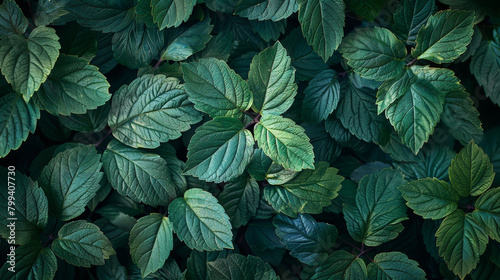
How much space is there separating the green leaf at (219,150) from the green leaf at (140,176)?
14 centimetres

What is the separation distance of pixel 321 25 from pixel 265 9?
16 cm

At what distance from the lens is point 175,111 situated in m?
1.07

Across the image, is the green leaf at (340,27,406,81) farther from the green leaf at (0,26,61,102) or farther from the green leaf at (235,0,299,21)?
the green leaf at (0,26,61,102)

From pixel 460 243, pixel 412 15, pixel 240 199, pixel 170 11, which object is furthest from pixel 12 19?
pixel 460 243

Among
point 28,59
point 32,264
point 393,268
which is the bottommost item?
point 393,268

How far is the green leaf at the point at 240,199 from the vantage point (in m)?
1.13

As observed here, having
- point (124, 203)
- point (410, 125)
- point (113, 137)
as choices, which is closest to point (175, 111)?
point (113, 137)

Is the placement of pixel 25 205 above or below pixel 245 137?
below

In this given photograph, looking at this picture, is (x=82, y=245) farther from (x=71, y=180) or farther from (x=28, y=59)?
(x=28, y=59)

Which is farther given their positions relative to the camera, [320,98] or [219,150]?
[320,98]

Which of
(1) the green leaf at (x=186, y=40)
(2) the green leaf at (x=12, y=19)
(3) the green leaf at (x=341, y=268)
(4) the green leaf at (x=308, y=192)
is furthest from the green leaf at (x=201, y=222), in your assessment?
(2) the green leaf at (x=12, y=19)

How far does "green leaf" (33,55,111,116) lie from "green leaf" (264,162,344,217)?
52cm

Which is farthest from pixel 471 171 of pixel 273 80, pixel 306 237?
pixel 273 80

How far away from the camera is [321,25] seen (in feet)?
3.38
